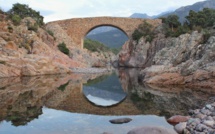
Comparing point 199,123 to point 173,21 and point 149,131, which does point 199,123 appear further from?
point 173,21

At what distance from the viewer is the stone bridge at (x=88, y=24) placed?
40812 millimetres

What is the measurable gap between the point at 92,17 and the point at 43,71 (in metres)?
20.6

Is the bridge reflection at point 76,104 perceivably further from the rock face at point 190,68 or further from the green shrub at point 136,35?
the green shrub at point 136,35

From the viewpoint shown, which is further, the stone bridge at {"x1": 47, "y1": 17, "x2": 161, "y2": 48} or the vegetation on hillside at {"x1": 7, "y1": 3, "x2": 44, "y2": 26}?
the stone bridge at {"x1": 47, "y1": 17, "x2": 161, "y2": 48}

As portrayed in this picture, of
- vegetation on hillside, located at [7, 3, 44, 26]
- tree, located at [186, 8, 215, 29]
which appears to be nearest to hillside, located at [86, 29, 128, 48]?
tree, located at [186, 8, 215, 29]

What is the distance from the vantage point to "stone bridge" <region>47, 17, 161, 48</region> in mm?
40812

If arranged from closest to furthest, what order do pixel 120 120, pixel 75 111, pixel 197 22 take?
pixel 120 120
pixel 75 111
pixel 197 22

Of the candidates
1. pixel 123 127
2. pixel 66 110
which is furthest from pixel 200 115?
pixel 66 110

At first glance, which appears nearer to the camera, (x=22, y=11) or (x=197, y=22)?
(x=22, y=11)

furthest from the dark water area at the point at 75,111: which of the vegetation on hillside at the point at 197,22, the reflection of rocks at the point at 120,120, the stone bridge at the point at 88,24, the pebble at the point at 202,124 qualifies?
the stone bridge at the point at 88,24

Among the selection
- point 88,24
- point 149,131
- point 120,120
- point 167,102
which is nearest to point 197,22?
point 88,24

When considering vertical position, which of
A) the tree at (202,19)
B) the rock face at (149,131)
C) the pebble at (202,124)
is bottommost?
the rock face at (149,131)

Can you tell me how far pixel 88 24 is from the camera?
41.1m

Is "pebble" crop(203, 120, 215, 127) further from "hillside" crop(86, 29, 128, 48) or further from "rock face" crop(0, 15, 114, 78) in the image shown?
"hillside" crop(86, 29, 128, 48)
